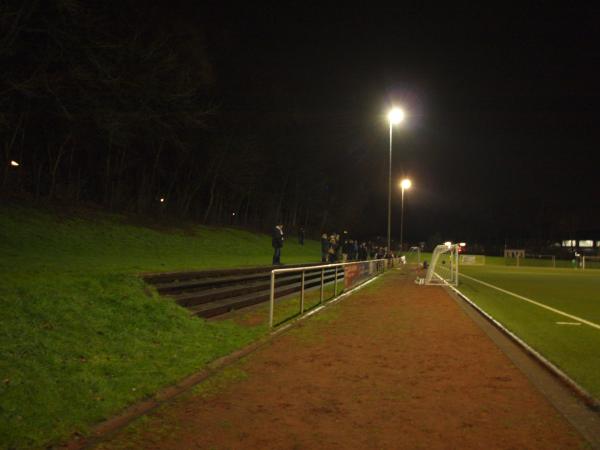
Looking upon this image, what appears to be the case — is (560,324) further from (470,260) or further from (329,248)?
(470,260)

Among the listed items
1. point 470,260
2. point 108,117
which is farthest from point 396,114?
point 470,260

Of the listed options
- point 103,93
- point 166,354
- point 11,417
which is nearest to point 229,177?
point 103,93

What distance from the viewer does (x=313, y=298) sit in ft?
52.9

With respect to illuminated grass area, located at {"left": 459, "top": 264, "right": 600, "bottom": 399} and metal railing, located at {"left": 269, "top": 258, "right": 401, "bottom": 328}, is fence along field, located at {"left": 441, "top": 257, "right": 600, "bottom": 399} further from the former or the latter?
metal railing, located at {"left": 269, "top": 258, "right": 401, "bottom": 328}

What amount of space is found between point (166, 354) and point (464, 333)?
585 cm

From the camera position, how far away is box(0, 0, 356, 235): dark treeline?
43.8 ft

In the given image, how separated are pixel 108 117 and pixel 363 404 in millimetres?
13785

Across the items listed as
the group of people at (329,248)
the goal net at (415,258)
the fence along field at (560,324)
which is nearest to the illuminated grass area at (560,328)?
the fence along field at (560,324)

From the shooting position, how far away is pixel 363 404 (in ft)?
17.6

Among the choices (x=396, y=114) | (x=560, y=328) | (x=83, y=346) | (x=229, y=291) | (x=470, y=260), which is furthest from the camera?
(x=470, y=260)

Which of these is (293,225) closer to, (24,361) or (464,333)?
(464,333)

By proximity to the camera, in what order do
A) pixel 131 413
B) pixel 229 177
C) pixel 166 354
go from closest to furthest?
pixel 131 413
pixel 166 354
pixel 229 177

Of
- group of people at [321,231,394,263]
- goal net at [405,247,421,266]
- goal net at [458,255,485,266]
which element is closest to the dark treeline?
group of people at [321,231,394,263]

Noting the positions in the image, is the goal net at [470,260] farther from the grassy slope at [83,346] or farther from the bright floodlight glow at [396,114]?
the grassy slope at [83,346]
